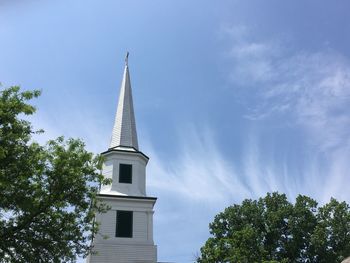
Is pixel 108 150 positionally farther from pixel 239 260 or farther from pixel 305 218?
pixel 305 218

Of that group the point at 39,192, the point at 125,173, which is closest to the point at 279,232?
the point at 125,173

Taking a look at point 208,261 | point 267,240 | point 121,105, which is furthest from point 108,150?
point 267,240

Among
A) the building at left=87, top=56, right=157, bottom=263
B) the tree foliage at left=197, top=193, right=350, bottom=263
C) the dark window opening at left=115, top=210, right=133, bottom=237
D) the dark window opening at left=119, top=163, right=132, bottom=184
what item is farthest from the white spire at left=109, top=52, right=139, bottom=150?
the tree foliage at left=197, top=193, right=350, bottom=263

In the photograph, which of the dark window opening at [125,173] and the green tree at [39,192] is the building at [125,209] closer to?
the dark window opening at [125,173]

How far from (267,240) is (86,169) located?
27.8 metres

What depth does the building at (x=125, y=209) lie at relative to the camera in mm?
28453

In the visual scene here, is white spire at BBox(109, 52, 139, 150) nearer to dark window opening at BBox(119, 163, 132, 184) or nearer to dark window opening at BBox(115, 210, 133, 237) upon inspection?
dark window opening at BBox(119, 163, 132, 184)

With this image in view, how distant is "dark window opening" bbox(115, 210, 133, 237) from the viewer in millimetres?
29422

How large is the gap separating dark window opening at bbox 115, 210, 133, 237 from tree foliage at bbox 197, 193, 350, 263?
32.4 feet

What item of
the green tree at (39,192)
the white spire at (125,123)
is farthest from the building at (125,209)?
the green tree at (39,192)

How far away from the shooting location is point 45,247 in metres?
18.6

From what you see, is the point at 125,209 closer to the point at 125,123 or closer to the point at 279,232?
the point at 125,123

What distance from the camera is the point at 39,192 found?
17.9 metres

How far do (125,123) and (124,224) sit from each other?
898cm
